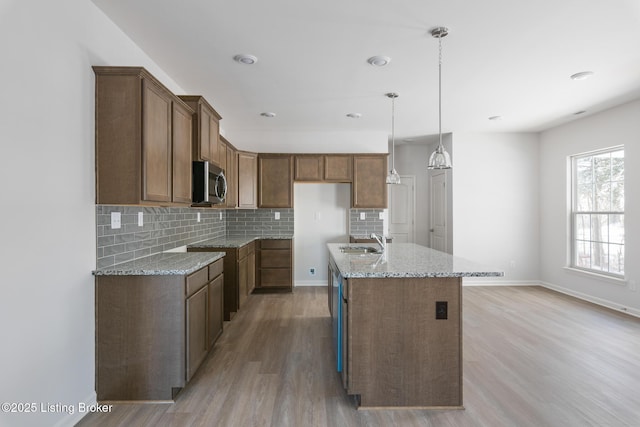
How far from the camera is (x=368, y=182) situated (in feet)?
17.3

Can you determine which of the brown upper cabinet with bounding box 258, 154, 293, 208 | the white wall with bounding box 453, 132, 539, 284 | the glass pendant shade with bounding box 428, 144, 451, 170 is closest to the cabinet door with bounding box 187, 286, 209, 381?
the glass pendant shade with bounding box 428, 144, 451, 170

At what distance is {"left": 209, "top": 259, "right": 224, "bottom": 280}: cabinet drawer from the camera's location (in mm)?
2822

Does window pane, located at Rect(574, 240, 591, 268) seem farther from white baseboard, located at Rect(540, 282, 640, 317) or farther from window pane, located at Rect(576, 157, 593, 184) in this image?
window pane, located at Rect(576, 157, 593, 184)

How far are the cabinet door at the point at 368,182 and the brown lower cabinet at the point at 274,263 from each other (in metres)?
1.30

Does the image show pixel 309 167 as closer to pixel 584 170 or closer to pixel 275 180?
pixel 275 180

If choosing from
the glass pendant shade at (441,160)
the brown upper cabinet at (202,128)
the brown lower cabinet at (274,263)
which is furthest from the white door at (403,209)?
the brown upper cabinet at (202,128)

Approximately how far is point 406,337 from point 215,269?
5.65ft

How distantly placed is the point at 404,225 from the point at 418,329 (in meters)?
4.76

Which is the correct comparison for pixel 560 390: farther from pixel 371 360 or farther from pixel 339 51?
pixel 339 51

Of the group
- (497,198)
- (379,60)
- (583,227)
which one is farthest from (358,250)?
(583,227)

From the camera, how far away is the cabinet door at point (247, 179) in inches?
190

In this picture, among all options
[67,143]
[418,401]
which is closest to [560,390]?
[418,401]

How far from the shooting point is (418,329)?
2.14 m

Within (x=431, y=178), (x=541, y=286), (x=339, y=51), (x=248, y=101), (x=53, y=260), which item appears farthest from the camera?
(x=431, y=178)
